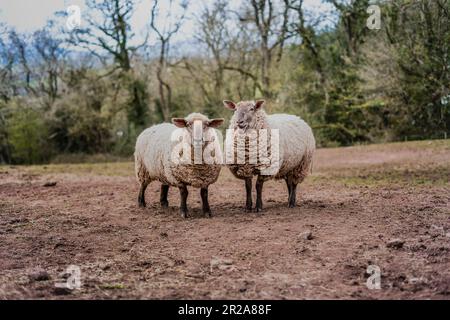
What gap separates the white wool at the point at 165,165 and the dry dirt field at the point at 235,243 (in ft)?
1.98

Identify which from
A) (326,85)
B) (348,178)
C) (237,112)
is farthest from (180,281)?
(326,85)

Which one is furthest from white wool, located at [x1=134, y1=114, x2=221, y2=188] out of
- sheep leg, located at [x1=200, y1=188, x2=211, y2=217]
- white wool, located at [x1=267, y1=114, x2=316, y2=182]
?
white wool, located at [x1=267, y1=114, x2=316, y2=182]

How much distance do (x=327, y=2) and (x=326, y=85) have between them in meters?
4.03

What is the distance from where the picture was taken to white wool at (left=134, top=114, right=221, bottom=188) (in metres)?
7.80

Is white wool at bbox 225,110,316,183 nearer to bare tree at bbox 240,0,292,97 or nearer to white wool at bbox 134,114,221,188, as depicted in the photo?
white wool at bbox 134,114,221,188

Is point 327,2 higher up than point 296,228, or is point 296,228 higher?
point 327,2

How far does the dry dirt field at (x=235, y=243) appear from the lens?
446cm

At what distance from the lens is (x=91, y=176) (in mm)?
14953

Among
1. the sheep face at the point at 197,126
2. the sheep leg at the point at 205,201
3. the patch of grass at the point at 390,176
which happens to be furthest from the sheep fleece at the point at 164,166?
the patch of grass at the point at 390,176

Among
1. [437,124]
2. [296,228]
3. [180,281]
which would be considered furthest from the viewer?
[437,124]

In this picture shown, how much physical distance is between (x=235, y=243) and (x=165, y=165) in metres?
2.40

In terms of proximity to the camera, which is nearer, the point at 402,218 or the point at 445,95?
the point at 402,218
